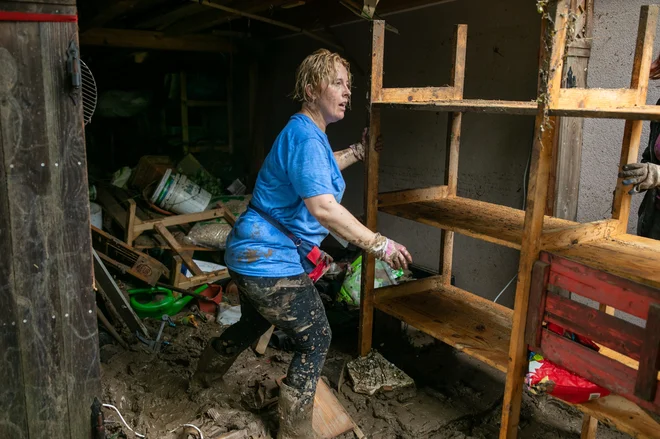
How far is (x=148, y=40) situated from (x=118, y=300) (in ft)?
11.7

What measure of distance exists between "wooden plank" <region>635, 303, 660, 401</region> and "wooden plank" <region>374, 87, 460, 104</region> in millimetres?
1760

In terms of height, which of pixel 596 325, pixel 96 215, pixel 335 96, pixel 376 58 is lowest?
pixel 96 215

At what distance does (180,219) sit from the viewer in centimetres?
540

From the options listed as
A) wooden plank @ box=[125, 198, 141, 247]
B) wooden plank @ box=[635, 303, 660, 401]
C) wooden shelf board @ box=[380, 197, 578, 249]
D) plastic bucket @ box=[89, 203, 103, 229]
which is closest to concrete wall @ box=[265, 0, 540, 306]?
wooden shelf board @ box=[380, 197, 578, 249]

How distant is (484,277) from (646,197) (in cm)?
162

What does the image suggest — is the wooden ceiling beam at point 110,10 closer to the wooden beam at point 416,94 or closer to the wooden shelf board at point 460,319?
the wooden beam at point 416,94

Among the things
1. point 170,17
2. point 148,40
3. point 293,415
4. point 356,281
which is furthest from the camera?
point 148,40

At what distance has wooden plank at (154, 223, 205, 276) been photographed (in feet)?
16.3

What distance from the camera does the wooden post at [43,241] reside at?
203 centimetres

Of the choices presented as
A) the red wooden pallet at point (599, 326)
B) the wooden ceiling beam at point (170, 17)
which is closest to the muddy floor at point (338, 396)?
the red wooden pallet at point (599, 326)

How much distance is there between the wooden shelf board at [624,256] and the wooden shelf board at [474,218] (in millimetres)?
173

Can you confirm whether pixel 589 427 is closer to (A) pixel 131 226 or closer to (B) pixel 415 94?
(B) pixel 415 94

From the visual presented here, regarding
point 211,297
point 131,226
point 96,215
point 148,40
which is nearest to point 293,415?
point 211,297

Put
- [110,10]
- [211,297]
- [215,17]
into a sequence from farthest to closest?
[215,17] → [211,297] → [110,10]
